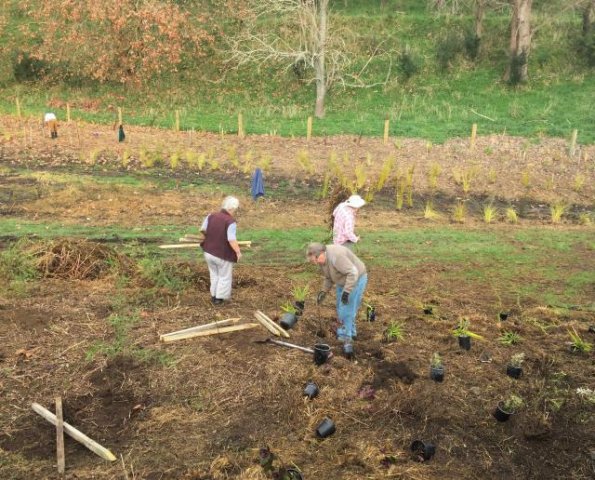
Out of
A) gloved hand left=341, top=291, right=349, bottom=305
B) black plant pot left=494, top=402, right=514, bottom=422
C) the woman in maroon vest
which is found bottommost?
black plant pot left=494, top=402, right=514, bottom=422

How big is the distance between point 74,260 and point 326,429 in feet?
16.0

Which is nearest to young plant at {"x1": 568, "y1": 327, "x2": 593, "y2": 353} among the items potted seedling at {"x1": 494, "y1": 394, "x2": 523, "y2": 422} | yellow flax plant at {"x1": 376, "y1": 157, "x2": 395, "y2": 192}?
potted seedling at {"x1": 494, "y1": 394, "x2": 523, "y2": 422}

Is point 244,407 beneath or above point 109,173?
beneath

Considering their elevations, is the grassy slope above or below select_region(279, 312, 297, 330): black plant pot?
above

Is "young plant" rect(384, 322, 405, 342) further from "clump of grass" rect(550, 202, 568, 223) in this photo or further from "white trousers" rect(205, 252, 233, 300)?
"clump of grass" rect(550, 202, 568, 223)

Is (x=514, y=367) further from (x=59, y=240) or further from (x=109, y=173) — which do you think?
(x=109, y=173)

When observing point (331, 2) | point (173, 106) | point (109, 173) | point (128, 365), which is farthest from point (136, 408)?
point (331, 2)

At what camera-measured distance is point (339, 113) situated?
23.2m

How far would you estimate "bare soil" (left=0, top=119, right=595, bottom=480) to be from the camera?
4715 mm

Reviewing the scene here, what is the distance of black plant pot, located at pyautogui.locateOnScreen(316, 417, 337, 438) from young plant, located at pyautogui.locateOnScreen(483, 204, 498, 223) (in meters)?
8.82

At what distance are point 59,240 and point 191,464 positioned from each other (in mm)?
4920

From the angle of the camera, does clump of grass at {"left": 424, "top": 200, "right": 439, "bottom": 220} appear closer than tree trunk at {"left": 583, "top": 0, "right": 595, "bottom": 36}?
Yes

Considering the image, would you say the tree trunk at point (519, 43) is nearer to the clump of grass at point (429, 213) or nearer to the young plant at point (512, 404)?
the clump of grass at point (429, 213)

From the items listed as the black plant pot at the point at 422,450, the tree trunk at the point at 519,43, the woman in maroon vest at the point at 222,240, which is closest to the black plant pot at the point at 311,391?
the black plant pot at the point at 422,450
